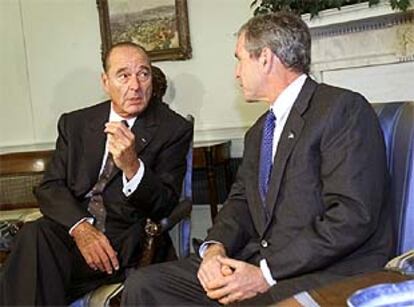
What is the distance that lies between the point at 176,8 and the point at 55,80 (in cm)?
107

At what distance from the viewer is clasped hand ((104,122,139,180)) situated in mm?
2305

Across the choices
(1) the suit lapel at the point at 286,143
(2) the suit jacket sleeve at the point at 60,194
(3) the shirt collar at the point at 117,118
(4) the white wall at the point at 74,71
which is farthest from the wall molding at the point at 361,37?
(2) the suit jacket sleeve at the point at 60,194

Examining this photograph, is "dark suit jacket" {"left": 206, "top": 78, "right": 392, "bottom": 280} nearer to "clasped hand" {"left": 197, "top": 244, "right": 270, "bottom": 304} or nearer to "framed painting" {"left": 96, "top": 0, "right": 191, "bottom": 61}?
"clasped hand" {"left": 197, "top": 244, "right": 270, "bottom": 304}

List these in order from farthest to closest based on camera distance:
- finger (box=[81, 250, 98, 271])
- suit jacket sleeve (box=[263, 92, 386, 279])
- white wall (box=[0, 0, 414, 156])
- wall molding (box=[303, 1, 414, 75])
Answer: white wall (box=[0, 0, 414, 156]), wall molding (box=[303, 1, 414, 75]), finger (box=[81, 250, 98, 271]), suit jacket sleeve (box=[263, 92, 386, 279])

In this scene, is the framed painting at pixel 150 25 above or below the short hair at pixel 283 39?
above

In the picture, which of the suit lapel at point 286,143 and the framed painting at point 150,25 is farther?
the framed painting at point 150,25

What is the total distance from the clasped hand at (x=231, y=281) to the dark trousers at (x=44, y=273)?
0.55 meters

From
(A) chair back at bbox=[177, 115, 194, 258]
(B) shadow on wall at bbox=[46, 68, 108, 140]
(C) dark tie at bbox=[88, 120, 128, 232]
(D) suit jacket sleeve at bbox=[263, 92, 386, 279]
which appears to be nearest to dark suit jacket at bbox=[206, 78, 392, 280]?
(D) suit jacket sleeve at bbox=[263, 92, 386, 279]

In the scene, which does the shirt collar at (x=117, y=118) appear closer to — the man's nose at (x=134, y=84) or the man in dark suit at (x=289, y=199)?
the man's nose at (x=134, y=84)

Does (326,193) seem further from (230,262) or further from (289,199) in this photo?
(230,262)

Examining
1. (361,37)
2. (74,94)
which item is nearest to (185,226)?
(361,37)

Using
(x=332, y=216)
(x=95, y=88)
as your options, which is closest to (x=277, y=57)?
(x=332, y=216)

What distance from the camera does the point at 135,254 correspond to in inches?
92.7

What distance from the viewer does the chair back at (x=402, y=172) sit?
75.4 inches
